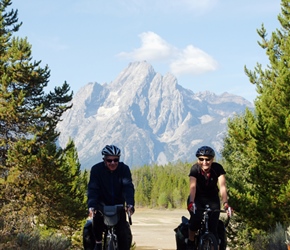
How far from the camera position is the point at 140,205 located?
150 meters

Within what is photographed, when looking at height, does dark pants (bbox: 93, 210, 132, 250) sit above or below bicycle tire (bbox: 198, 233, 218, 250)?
above

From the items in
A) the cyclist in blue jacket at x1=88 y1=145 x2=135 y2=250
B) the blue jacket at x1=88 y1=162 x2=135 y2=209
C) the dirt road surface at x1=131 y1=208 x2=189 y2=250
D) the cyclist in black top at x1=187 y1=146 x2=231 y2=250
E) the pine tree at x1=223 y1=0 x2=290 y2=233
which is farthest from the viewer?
the dirt road surface at x1=131 y1=208 x2=189 y2=250

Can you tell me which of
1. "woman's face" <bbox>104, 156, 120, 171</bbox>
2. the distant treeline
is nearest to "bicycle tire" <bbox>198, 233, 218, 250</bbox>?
"woman's face" <bbox>104, 156, 120, 171</bbox>

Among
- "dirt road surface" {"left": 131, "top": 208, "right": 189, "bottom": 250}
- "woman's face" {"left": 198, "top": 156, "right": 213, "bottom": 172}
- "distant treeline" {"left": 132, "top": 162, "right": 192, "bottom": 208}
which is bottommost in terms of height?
"dirt road surface" {"left": 131, "top": 208, "right": 189, "bottom": 250}

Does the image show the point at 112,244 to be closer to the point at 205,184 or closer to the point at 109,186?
the point at 109,186

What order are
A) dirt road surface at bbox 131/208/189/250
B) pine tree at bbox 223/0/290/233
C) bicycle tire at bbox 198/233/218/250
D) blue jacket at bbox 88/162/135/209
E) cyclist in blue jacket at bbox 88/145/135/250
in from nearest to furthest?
Answer: 1. cyclist in blue jacket at bbox 88/145/135/250
2. blue jacket at bbox 88/162/135/209
3. bicycle tire at bbox 198/233/218/250
4. pine tree at bbox 223/0/290/233
5. dirt road surface at bbox 131/208/189/250

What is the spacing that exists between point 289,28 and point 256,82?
3169mm

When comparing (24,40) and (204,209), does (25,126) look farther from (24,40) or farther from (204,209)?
(204,209)

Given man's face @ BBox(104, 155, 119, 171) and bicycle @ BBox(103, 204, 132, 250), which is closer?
bicycle @ BBox(103, 204, 132, 250)

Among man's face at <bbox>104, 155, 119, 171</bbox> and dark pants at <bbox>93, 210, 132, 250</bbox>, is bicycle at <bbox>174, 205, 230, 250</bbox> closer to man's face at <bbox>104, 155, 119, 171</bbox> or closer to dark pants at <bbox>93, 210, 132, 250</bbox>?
dark pants at <bbox>93, 210, 132, 250</bbox>

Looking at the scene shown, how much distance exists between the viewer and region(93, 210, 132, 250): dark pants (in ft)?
21.5

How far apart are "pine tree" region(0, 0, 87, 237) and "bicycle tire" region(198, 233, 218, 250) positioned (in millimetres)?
15830

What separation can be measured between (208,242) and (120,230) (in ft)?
4.73

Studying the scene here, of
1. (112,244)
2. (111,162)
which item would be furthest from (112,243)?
(111,162)
